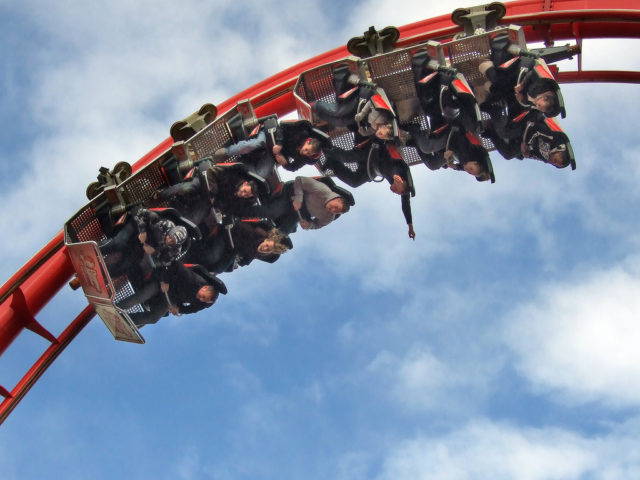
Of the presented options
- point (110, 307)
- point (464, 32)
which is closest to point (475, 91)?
point (464, 32)

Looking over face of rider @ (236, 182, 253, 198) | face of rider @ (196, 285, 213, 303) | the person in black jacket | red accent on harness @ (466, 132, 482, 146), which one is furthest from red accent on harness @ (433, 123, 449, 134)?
face of rider @ (196, 285, 213, 303)

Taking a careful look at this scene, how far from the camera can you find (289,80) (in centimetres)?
1489

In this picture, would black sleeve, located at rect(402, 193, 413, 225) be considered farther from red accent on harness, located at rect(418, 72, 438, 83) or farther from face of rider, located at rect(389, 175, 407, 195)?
red accent on harness, located at rect(418, 72, 438, 83)

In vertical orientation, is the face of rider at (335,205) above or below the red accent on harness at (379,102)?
below

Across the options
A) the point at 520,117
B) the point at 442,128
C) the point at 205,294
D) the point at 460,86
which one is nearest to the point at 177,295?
the point at 205,294

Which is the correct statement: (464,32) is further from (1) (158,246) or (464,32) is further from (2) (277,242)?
(1) (158,246)

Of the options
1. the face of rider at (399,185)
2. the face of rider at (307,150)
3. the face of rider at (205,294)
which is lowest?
the face of rider at (205,294)

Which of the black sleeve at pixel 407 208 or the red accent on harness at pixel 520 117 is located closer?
the red accent on harness at pixel 520 117

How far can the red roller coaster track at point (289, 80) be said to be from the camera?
1388 centimetres

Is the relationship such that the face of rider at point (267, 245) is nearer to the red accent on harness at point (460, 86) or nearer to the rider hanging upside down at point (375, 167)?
the rider hanging upside down at point (375, 167)

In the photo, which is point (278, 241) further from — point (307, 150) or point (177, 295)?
point (177, 295)

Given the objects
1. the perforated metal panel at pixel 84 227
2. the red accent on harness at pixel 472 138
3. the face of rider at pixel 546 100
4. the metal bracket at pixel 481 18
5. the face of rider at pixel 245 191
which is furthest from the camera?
the metal bracket at pixel 481 18

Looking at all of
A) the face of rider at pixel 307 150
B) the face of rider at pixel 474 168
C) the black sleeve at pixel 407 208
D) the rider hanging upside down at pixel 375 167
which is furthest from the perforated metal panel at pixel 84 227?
the face of rider at pixel 474 168

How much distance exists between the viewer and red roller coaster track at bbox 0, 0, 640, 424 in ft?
45.5
